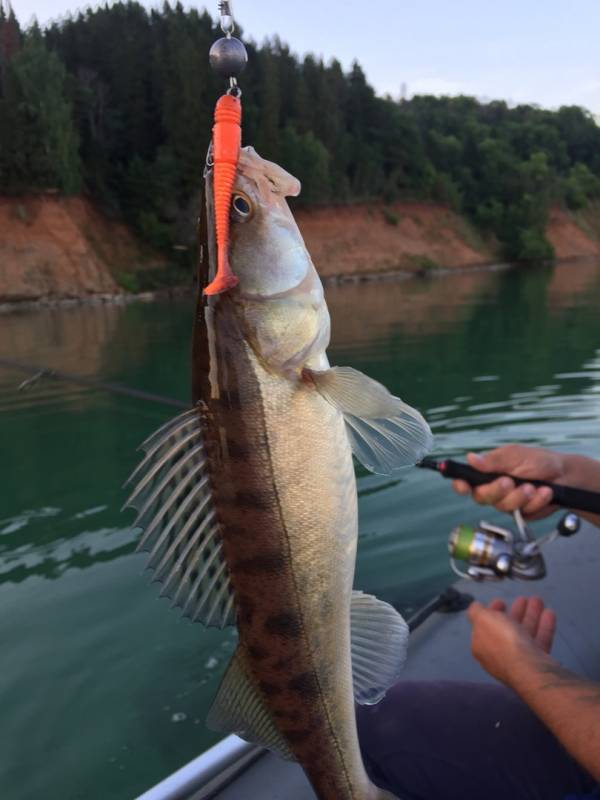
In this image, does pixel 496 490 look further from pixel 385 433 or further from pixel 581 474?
pixel 385 433

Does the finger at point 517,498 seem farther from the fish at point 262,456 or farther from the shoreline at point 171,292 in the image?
the shoreline at point 171,292

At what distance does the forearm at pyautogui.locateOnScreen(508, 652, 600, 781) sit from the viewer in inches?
73.9

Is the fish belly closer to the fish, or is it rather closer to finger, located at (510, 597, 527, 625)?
the fish

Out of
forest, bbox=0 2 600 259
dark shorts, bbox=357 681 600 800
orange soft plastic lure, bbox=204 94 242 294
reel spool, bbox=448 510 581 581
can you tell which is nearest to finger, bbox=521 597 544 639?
reel spool, bbox=448 510 581 581

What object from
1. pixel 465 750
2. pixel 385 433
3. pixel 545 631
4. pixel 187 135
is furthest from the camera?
pixel 187 135

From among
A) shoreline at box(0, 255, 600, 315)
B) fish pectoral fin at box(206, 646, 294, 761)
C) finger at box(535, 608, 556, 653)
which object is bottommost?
shoreline at box(0, 255, 600, 315)

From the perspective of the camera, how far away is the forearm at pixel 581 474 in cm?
273

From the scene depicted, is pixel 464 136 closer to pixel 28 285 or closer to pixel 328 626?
pixel 28 285

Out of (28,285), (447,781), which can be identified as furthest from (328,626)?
(28,285)

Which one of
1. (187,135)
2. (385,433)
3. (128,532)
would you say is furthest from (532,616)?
(187,135)

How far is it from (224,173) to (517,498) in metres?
1.42

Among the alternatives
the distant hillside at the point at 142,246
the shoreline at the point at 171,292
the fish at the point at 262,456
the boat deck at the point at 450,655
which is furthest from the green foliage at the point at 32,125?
the fish at the point at 262,456

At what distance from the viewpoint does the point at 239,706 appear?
1914mm

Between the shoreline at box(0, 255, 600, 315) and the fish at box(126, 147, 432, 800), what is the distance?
82.6ft
